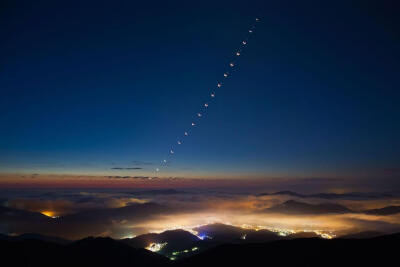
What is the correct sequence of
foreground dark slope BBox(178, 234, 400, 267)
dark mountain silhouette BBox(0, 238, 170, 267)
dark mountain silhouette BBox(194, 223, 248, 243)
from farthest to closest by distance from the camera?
1. dark mountain silhouette BBox(194, 223, 248, 243)
2. dark mountain silhouette BBox(0, 238, 170, 267)
3. foreground dark slope BBox(178, 234, 400, 267)

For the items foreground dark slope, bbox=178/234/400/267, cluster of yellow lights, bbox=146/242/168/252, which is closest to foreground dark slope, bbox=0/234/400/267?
foreground dark slope, bbox=178/234/400/267

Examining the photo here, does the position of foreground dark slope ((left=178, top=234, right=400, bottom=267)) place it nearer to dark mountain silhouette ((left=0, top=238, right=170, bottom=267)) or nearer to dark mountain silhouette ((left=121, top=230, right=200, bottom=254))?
dark mountain silhouette ((left=0, top=238, right=170, bottom=267))

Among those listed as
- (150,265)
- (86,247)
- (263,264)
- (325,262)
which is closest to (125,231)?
(86,247)

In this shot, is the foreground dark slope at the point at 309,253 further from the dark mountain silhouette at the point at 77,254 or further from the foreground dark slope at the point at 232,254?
the dark mountain silhouette at the point at 77,254

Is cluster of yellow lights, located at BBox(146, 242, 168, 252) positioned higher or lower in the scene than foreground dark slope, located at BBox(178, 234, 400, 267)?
lower

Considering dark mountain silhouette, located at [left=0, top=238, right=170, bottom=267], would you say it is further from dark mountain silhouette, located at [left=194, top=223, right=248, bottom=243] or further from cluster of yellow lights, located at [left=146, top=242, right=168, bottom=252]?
dark mountain silhouette, located at [left=194, top=223, right=248, bottom=243]

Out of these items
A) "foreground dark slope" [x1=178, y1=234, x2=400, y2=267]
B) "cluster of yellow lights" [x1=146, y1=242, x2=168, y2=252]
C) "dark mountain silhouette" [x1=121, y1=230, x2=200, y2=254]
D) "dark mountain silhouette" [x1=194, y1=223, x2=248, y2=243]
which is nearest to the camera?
"foreground dark slope" [x1=178, y1=234, x2=400, y2=267]

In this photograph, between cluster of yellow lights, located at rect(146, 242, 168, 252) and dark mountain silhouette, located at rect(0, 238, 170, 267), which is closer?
dark mountain silhouette, located at rect(0, 238, 170, 267)

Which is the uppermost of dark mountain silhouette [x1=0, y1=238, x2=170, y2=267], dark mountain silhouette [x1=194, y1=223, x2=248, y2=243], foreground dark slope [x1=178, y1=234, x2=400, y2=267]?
foreground dark slope [x1=178, y1=234, x2=400, y2=267]
